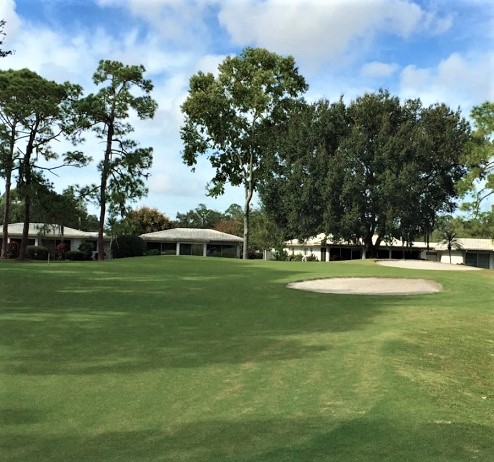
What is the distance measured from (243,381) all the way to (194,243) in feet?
200

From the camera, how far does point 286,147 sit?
168 ft

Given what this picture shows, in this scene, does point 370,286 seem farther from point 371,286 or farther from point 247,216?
point 247,216

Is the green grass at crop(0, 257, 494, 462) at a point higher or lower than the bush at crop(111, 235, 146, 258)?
lower

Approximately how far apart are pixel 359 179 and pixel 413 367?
39.3 m

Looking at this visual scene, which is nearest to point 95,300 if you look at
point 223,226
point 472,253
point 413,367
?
point 413,367

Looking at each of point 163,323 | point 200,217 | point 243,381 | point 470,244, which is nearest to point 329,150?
point 470,244

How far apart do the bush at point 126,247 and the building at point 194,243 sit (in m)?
15.0

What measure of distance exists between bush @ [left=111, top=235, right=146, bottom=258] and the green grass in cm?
3484

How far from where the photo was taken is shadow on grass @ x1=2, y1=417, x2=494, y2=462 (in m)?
5.30

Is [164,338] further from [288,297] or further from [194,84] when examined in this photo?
[194,84]

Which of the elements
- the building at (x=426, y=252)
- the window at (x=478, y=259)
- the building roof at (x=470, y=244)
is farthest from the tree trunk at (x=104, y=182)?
the window at (x=478, y=259)

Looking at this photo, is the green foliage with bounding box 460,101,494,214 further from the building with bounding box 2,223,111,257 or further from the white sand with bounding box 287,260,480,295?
the building with bounding box 2,223,111,257

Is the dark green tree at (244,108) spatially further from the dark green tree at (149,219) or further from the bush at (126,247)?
the dark green tree at (149,219)

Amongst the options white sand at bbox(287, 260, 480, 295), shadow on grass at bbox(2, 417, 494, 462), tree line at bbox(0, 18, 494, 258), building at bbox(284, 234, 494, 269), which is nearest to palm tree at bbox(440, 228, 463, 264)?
building at bbox(284, 234, 494, 269)
